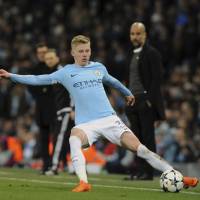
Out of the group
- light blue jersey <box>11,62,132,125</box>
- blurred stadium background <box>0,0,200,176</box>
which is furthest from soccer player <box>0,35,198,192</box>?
blurred stadium background <box>0,0,200,176</box>

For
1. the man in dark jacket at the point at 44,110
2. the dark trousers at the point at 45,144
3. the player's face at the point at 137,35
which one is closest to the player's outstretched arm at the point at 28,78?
the player's face at the point at 137,35

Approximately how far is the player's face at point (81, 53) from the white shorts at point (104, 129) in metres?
0.79

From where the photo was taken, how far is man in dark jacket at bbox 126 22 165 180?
13844 mm

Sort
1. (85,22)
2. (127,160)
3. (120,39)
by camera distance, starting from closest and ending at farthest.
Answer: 1. (127,160)
2. (120,39)
3. (85,22)

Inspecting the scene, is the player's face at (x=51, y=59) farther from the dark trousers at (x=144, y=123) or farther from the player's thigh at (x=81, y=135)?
the player's thigh at (x=81, y=135)

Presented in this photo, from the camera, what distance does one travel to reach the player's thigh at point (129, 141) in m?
11.2

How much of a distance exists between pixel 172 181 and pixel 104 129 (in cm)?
113

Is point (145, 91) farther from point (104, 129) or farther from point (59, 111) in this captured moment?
point (104, 129)

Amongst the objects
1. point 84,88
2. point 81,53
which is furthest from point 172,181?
point 81,53

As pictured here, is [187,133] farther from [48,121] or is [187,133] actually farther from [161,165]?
[161,165]

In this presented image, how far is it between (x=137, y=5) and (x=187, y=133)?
24.1 feet

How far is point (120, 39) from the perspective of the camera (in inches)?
978

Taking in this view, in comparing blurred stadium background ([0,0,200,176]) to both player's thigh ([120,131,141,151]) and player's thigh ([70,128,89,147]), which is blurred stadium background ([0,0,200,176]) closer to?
player's thigh ([120,131,141,151])

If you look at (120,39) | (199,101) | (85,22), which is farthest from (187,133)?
(85,22)
